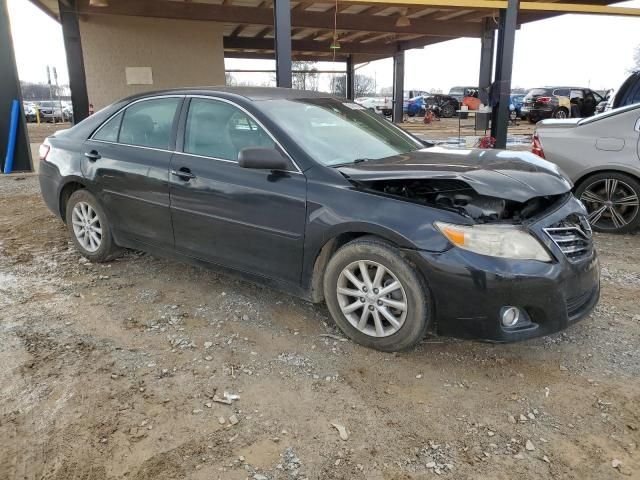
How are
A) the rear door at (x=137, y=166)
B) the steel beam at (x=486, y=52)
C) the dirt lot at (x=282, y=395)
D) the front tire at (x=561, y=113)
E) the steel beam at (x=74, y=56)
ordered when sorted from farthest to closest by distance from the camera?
the front tire at (x=561, y=113) < the steel beam at (x=486, y=52) < the steel beam at (x=74, y=56) < the rear door at (x=137, y=166) < the dirt lot at (x=282, y=395)

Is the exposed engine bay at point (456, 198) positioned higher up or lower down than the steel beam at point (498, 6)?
lower down

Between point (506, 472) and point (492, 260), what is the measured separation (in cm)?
106

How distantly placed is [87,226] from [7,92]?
6.70 metres

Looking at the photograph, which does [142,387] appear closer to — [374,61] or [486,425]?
[486,425]

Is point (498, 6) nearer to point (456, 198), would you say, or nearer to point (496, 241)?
point (456, 198)

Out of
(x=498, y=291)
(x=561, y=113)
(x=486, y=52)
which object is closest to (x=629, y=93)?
(x=498, y=291)

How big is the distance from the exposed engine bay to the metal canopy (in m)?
6.36

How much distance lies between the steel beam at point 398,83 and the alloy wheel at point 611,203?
57.5 feet

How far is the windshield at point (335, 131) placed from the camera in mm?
3539

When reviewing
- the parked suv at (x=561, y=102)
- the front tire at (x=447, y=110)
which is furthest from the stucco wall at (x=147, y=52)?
the front tire at (x=447, y=110)

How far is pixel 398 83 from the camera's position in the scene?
A: 23.7 meters

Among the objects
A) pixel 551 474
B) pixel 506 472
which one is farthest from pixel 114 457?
pixel 551 474

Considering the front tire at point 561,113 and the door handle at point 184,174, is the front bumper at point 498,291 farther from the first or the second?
the front tire at point 561,113

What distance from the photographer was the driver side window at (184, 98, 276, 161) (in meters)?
3.62
